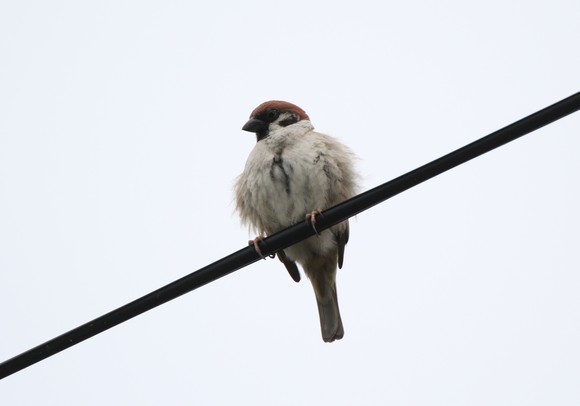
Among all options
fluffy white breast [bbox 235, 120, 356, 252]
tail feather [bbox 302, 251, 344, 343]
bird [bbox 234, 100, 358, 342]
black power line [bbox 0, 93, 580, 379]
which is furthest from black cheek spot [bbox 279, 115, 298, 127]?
black power line [bbox 0, 93, 580, 379]

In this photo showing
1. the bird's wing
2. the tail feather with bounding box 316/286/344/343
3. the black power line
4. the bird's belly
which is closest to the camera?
the black power line

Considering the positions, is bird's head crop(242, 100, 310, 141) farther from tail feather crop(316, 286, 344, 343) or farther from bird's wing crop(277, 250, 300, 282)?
tail feather crop(316, 286, 344, 343)

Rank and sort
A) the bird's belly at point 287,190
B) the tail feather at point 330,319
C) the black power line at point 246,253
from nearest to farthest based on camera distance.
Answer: the black power line at point 246,253
the bird's belly at point 287,190
the tail feather at point 330,319

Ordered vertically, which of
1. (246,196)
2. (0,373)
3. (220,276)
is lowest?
(0,373)

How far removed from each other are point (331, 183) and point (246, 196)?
1.86ft

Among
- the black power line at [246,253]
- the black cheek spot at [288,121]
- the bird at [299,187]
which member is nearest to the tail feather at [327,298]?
the bird at [299,187]

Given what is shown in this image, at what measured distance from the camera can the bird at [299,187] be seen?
4395mm

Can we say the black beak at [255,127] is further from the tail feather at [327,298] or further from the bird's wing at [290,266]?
the tail feather at [327,298]

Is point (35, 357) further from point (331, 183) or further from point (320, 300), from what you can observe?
point (320, 300)

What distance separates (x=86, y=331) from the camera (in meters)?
2.66

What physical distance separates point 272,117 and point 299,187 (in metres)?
0.84

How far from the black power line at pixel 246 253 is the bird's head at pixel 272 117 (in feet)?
6.86

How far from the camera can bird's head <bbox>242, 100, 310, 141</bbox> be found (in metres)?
4.98

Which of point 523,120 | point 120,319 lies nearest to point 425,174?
point 523,120
